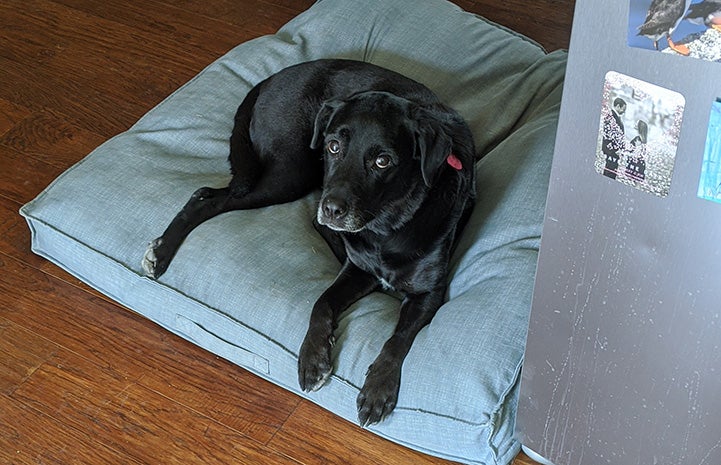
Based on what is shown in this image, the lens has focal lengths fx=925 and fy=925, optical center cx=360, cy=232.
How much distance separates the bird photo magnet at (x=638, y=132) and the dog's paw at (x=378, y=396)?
2.43 feet

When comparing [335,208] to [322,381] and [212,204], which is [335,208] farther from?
[212,204]

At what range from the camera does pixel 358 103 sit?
79.4 inches

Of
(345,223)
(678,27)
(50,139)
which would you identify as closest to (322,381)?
(345,223)

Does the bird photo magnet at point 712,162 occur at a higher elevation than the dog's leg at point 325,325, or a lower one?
higher

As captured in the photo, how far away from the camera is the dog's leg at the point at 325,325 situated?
77.7 inches

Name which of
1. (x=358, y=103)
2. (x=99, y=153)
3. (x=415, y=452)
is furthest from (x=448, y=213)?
(x=99, y=153)

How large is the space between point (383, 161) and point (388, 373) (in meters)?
0.45

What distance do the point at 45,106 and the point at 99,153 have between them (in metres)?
0.65

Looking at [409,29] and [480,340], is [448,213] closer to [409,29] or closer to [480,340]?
[480,340]

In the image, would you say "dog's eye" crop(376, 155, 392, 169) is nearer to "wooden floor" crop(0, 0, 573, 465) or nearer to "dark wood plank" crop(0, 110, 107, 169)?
"wooden floor" crop(0, 0, 573, 465)

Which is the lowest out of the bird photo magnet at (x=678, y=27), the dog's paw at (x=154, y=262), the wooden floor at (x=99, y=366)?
the wooden floor at (x=99, y=366)

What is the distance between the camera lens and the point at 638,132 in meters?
1.32

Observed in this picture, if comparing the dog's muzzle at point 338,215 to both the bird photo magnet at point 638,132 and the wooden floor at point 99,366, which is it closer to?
the wooden floor at point 99,366

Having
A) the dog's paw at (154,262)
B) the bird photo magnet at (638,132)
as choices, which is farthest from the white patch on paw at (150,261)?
the bird photo magnet at (638,132)
